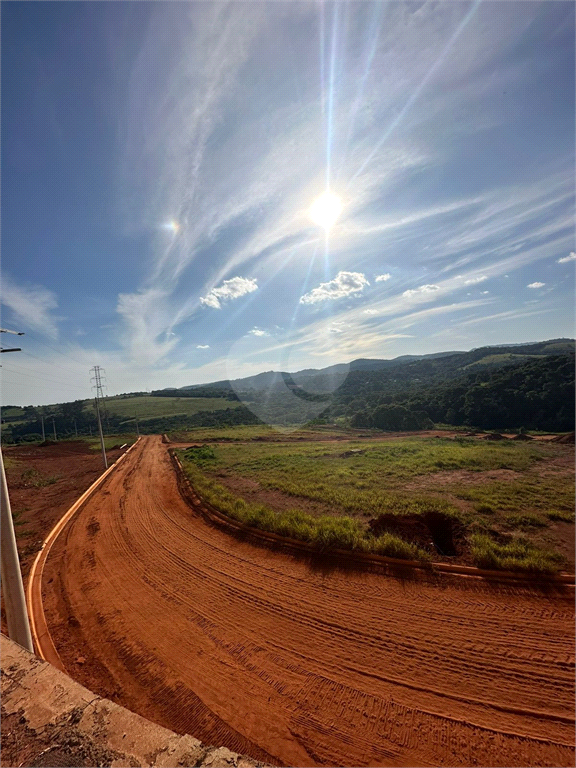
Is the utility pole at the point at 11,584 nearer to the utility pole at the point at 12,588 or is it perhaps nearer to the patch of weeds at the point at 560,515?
the utility pole at the point at 12,588

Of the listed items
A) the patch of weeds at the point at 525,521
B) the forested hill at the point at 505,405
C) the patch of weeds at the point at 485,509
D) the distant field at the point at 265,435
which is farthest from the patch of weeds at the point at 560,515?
the forested hill at the point at 505,405

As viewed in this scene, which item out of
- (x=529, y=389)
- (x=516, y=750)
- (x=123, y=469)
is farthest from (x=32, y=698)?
(x=529, y=389)

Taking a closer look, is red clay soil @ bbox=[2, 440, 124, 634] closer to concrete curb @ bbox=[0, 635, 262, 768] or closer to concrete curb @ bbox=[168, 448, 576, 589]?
concrete curb @ bbox=[0, 635, 262, 768]

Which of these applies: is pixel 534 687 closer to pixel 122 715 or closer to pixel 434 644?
pixel 434 644

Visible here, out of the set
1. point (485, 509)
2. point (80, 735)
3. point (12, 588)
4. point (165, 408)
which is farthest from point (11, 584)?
point (165, 408)

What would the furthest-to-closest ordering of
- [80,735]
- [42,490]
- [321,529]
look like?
[42,490]
[321,529]
[80,735]

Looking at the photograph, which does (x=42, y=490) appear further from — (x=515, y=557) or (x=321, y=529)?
(x=515, y=557)
